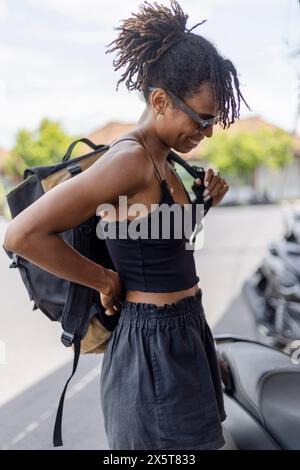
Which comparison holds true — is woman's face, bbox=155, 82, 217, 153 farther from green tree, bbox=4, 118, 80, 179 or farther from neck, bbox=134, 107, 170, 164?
green tree, bbox=4, 118, 80, 179

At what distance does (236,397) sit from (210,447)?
296mm

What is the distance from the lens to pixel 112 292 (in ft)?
3.76

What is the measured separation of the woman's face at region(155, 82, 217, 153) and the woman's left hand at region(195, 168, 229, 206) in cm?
22

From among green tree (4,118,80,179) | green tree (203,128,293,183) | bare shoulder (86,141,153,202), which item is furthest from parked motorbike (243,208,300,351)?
green tree (203,128,293,183)

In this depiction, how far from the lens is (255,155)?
2000 cm

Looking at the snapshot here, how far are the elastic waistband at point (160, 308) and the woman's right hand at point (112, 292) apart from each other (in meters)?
0.02

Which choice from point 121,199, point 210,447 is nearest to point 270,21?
point 121,199

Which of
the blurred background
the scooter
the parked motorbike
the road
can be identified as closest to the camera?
the scooter

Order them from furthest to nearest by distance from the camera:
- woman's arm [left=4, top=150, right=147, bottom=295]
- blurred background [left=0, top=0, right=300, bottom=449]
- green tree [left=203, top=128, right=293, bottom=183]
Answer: green tree [left=203, top=128, right=293, bottom=183], blurred background [left=0, top=0, right=300, bottom=449], woman's arm [left=4, top=150, right=147, bottom=295]

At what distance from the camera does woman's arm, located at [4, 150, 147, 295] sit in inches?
39.9

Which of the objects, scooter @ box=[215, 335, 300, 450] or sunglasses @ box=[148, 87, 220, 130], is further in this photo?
scooter @ box=[215, 335, 300, 450]

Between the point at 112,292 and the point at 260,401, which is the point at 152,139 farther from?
the point at 260,401

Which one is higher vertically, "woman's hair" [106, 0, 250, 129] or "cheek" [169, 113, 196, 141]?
"woman's hair" [106, 0, 250, 129]

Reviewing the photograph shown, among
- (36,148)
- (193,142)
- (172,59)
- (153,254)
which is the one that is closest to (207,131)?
(193,142)
